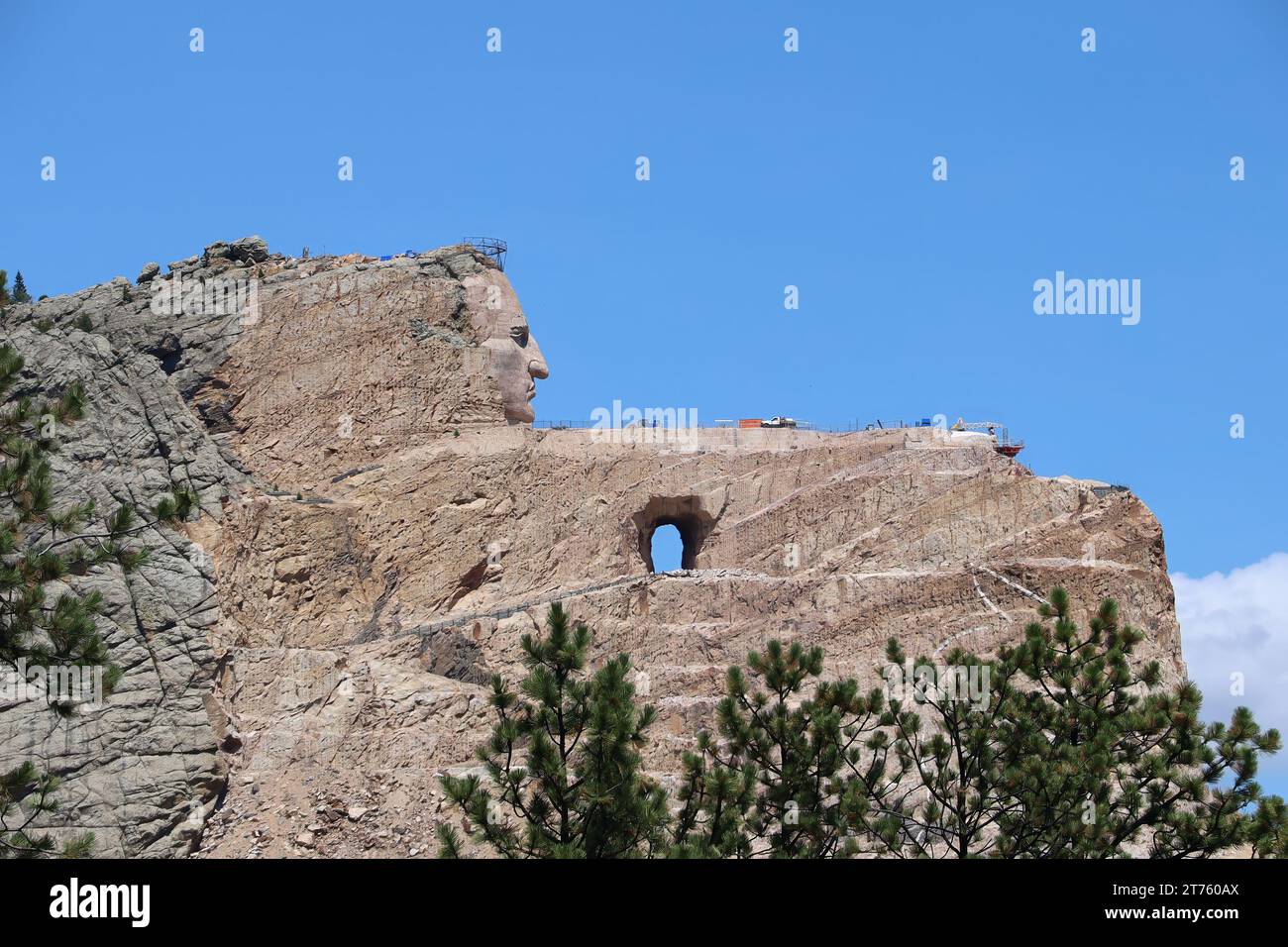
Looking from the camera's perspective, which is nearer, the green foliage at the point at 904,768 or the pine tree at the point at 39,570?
the pine tree at the point at 39,570

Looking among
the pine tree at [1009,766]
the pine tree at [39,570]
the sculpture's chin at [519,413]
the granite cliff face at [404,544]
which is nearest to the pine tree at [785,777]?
the pine tree at [1009,766]

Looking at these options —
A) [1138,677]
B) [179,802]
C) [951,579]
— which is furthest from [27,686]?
[1138,677]

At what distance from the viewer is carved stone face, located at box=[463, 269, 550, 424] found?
75.8 meters

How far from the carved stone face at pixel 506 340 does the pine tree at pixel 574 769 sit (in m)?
41.1

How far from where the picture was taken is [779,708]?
3659 centimetres

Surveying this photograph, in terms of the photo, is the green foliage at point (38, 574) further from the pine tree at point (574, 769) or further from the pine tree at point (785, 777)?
the pine tree at point (785, 777)

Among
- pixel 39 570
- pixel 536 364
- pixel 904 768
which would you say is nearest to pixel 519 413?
pixel 536 364

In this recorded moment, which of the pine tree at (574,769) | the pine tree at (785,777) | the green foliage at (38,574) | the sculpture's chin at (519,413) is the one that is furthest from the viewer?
the sculpture's chin at (519,413)

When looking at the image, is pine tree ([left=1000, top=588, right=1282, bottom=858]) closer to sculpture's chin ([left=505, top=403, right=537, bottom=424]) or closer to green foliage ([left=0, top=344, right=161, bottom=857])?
green foliage ([left=0, top=344, right=161, bottom=857])

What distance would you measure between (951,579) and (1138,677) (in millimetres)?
21793

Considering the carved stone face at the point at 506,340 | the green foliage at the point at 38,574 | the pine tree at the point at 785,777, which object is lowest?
the pine tree at the point at 785,777

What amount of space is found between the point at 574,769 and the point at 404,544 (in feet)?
122

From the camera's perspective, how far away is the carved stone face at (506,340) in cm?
7575
